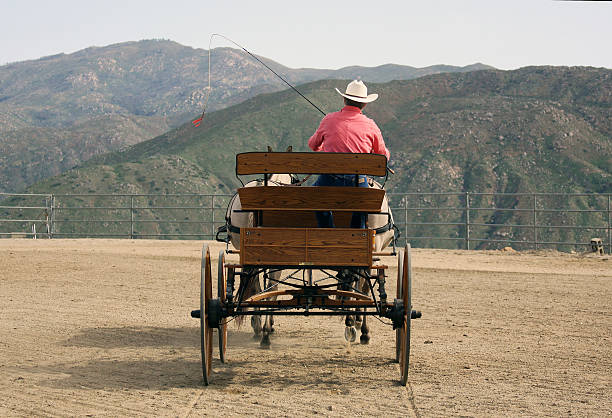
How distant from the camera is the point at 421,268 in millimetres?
15742

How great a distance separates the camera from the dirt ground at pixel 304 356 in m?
5.36

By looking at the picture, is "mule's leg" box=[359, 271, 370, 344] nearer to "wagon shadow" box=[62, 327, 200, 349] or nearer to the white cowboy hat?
"wagon shadow" box=[62, 327, 200, 349]

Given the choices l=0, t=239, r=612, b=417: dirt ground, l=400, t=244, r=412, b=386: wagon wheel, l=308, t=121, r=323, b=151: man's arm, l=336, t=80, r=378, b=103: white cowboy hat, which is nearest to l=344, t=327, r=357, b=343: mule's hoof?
l=0, t=239, r=612, b=417: dirt ground

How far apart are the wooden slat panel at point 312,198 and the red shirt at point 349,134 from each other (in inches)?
41.0

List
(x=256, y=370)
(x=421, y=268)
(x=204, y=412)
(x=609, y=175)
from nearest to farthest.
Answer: (x=204, y=412), (x=256, y=370), (x=421, y=268), (x=609, y=175)

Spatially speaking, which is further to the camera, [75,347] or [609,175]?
[609,175]

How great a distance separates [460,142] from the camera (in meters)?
109

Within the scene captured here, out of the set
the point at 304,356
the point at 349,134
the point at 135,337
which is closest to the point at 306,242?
the point at 349,134

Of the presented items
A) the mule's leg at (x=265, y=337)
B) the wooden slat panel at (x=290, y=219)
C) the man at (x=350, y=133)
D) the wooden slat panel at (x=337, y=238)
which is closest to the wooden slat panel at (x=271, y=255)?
the wooden slat panel at (x=337, y=238)

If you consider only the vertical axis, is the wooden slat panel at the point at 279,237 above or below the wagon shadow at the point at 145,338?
above

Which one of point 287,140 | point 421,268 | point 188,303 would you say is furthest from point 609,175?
point 188,303

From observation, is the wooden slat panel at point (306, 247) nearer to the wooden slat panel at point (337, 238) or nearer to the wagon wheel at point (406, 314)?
the wooden slat panel at point (337, 238)

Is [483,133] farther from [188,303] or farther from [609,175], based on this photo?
[188,303]

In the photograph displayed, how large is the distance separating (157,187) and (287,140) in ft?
101
